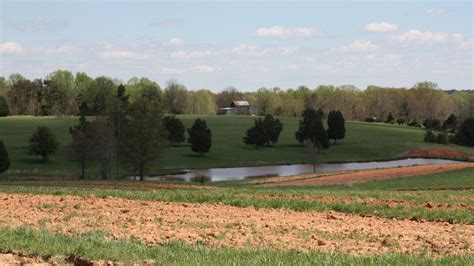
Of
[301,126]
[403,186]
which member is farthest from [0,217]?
[301,126]

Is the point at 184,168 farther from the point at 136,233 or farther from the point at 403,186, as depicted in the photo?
the point at 136,233

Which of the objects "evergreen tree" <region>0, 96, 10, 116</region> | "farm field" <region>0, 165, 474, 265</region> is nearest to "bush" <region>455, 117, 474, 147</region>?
"farm field" <region>0, 165, 474, 265</region>

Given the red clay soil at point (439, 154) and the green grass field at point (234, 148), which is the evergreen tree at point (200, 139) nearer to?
the green grass field at point (234, 148)

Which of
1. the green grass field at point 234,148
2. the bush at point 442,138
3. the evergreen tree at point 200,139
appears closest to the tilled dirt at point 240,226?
the green grass field at point 234,148

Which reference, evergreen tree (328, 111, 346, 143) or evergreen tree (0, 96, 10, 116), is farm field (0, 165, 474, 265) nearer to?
evergreen tree (328, 111, 346, 143)

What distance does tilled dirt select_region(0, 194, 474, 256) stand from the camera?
10.9 metres

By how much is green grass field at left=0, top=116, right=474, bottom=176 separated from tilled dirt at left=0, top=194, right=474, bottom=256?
50.0 m

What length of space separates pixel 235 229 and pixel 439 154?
260 feet

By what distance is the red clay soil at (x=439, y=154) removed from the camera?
82.4 m

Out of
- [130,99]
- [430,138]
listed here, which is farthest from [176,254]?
[130,99]

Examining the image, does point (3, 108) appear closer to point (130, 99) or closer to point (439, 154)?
point (130, 99)

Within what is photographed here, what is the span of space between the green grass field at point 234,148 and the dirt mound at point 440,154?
2.96 metres

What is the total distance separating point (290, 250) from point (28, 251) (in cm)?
433

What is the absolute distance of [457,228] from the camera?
13289 mm
